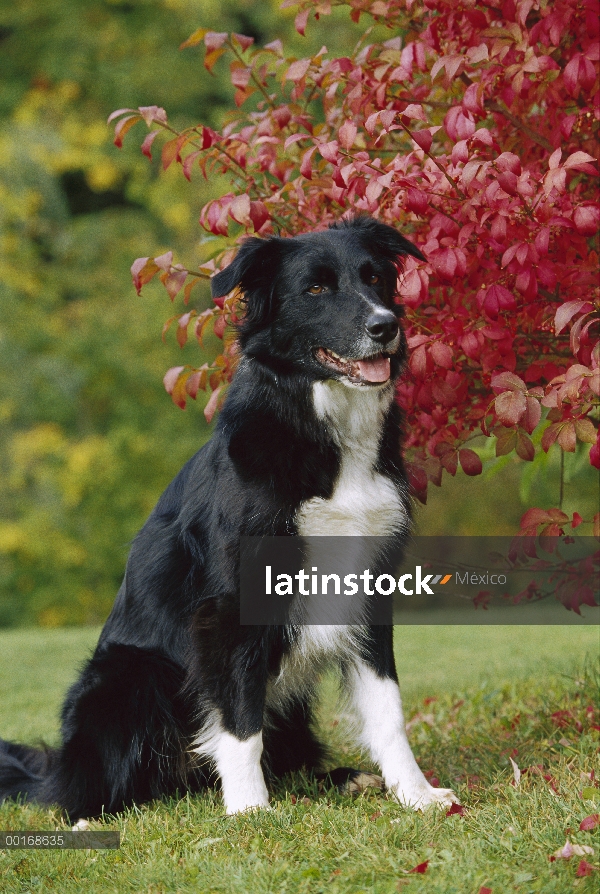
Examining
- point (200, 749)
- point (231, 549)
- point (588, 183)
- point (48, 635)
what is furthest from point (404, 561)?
point (48, 635)

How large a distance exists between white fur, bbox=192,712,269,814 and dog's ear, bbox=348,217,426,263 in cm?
181

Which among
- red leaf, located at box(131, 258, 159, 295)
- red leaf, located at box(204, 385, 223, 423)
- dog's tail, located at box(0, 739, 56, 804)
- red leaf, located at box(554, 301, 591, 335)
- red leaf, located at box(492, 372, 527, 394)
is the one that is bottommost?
dog's tail, located at box(0, 739, 56, 804)

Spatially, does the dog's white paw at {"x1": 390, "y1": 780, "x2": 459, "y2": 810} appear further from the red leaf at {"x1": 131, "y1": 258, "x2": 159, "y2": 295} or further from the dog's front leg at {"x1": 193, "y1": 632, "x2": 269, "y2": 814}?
the red leaf at {"x1": 131, "y1": 258, "x2": 159, "y2": 295}

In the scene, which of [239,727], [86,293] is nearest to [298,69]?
[239,727]

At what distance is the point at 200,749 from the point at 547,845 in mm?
1289

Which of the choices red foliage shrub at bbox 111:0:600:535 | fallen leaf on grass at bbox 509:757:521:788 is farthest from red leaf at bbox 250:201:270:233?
fallen leaf on grass at bbox 509:757:521:788

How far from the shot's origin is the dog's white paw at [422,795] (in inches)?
130

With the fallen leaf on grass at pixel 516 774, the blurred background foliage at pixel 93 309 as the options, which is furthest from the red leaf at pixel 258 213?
the blurred background foliage at pixel 93 309

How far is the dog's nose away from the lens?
11.0 feet

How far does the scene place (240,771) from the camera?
3.35 m

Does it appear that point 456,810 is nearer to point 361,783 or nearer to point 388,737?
point 388,737

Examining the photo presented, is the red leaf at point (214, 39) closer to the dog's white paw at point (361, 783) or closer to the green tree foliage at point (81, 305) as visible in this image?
the dog's white paw at point (361, 783)

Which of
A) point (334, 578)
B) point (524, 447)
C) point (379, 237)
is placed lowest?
point (334, 578)

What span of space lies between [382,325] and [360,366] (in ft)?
0.56
